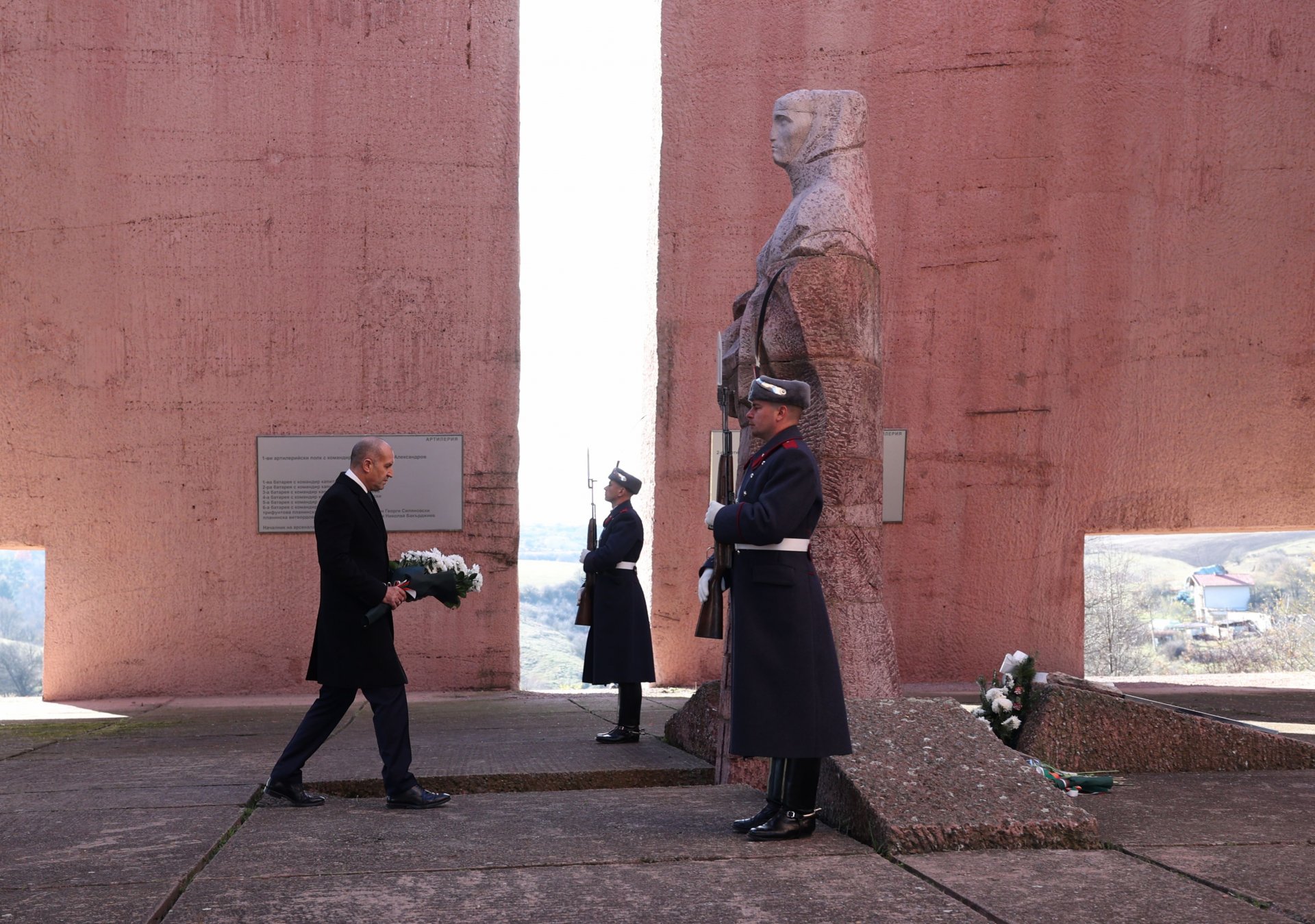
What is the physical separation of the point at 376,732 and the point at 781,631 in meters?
1.85

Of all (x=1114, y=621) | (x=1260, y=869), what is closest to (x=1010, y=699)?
(x=1260, y=869)

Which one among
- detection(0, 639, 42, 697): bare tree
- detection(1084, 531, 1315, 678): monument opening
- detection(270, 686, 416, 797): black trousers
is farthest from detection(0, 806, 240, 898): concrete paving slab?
detection(0, 639, 42, 697): bare tree

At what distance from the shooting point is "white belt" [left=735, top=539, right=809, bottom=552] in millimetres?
4332

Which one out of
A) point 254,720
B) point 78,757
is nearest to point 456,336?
point 254,720

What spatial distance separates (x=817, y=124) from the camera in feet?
22.1

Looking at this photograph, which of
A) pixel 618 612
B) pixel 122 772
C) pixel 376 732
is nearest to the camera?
pixel 376 732

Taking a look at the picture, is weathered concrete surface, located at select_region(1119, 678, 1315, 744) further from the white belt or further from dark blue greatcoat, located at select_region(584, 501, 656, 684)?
the white belt

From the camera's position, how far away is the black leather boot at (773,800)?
425 centimetres

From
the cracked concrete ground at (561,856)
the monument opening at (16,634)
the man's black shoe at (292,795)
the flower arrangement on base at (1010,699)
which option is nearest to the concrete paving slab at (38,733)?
the cracked concrete ground at (561,856)

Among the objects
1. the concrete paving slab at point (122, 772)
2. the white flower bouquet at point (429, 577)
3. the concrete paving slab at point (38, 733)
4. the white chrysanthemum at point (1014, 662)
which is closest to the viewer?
the white flower bouquet at point (429, 577)

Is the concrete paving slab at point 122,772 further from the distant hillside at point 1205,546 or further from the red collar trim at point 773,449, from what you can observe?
the distant hillside at point 1205,546

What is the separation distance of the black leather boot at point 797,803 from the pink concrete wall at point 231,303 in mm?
6445

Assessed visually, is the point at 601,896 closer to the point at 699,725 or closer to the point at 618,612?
the point at 699,725

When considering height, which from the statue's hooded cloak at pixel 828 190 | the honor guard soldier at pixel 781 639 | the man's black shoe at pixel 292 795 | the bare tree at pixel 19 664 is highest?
the statue's hooded cloak at pixel 828 190
